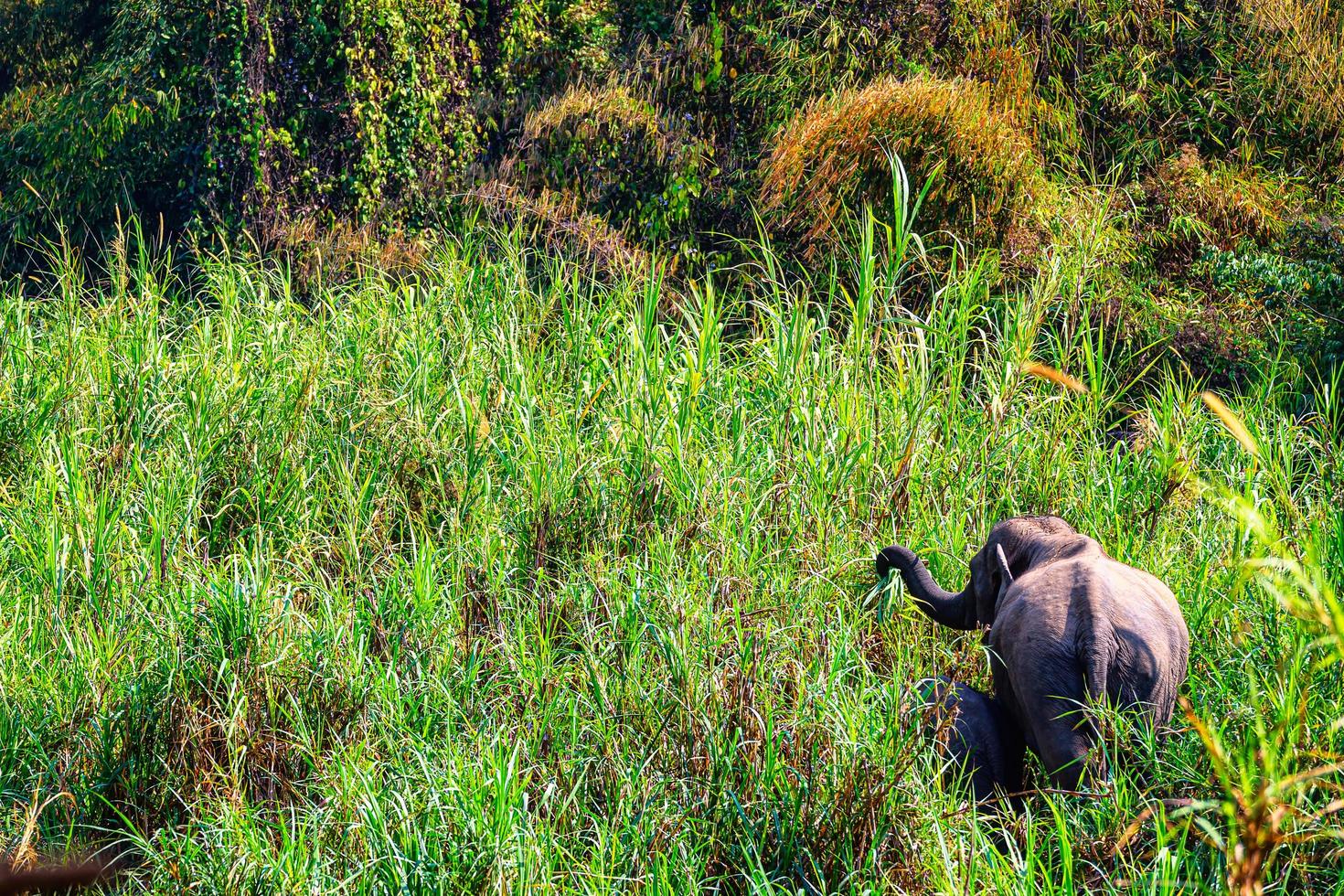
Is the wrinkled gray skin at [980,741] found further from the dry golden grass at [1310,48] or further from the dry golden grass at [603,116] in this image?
the dry golden grass at [1310,48]

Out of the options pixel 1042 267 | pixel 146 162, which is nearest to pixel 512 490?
pixel 1042 267

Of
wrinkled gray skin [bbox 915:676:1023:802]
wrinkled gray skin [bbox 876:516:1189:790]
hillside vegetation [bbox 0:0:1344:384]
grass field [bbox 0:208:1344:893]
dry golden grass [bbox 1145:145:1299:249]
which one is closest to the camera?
grass field [bbox 0:208:1344:893]

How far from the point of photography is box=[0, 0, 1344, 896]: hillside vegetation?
311 cm

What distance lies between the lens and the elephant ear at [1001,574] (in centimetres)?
359

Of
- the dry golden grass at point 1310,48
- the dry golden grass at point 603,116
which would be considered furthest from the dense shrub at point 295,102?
the dry golden grass at point 1310,48

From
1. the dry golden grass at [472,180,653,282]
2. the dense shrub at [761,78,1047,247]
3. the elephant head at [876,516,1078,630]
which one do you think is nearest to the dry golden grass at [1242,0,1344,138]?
the dense shrub at [761,78,1047,247]

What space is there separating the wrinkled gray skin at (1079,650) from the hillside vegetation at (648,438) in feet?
0.41

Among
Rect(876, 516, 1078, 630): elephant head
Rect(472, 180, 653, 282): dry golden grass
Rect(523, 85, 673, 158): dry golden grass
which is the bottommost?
Rect(472, 180, 653, 282): dry golden grass

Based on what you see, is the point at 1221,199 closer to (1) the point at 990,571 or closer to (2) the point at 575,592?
(1) the point at 990,571

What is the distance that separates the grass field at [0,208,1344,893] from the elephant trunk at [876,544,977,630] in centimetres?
16

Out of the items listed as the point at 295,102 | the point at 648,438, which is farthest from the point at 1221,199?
the point at 295,102

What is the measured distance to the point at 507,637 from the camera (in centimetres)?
412

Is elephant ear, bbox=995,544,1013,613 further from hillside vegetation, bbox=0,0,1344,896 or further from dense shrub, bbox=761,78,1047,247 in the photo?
dense shrub, bbox=761,78,1047,247

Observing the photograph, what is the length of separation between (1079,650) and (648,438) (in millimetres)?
2074
